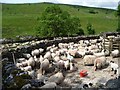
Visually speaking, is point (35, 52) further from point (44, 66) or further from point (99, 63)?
point (99, 63)

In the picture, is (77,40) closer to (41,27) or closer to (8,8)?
(41,27)

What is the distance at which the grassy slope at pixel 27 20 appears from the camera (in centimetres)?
11815

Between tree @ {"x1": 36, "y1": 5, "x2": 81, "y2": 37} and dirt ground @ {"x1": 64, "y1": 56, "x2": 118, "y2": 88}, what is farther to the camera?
tree @ {"x1": 36, "y1": 5, "x2": 81, "y2": 37}

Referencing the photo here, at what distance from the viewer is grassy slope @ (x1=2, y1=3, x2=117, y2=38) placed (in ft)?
388

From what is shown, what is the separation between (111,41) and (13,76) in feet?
53.9

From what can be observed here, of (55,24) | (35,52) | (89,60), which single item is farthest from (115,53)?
(55,24)

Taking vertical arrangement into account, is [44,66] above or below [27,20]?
above

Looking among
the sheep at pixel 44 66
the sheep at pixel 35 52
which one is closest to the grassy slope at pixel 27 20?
the sheep at pixel 35 52

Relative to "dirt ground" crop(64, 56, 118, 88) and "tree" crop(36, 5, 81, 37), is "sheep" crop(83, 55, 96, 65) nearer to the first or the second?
"dirt ground" crop(64, 56, 118, 88)

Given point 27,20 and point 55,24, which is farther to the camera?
point 27,20

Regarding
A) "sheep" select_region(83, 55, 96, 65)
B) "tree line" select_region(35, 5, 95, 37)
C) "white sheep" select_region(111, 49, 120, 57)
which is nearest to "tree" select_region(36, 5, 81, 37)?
"tree line" select_region(35, 5, 95, 37)

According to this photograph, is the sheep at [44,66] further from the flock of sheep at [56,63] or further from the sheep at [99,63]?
the sheep at [99,63]

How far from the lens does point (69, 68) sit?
28031 mm

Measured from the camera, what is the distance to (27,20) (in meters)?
135
